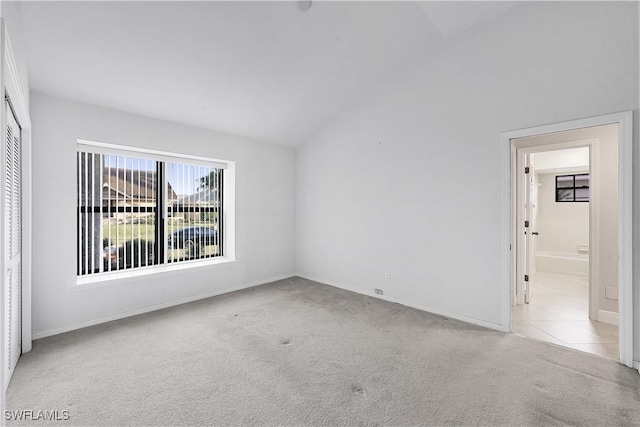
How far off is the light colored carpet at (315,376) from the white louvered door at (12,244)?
229 millimetres

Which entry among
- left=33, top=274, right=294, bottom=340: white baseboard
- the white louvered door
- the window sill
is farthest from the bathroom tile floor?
the white louvered door

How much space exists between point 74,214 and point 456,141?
4312 millimetres

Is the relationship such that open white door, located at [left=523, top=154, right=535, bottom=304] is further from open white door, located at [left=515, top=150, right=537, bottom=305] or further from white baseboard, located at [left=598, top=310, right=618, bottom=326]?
white baseboard, located at [left=598, top=310, right=618, bottom=326]

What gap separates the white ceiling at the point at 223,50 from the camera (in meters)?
2.34

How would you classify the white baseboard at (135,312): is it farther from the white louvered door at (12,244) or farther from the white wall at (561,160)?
the white wall at (561,160)

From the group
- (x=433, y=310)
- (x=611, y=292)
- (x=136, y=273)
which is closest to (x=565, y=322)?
(x=611, y=292)

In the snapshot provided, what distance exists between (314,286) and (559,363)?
3103 millimetres

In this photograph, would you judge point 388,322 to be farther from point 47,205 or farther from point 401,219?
point 47,205

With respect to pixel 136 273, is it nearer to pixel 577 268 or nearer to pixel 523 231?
pixel 523 231

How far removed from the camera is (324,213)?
193 inches

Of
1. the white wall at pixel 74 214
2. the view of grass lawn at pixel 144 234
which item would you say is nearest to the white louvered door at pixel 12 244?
the white wall at pixel 74 214

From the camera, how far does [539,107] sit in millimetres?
2811

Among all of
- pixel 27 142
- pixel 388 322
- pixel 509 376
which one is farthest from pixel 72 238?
pixel 509 376

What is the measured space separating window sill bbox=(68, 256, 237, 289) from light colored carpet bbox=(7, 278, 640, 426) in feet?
1.60
